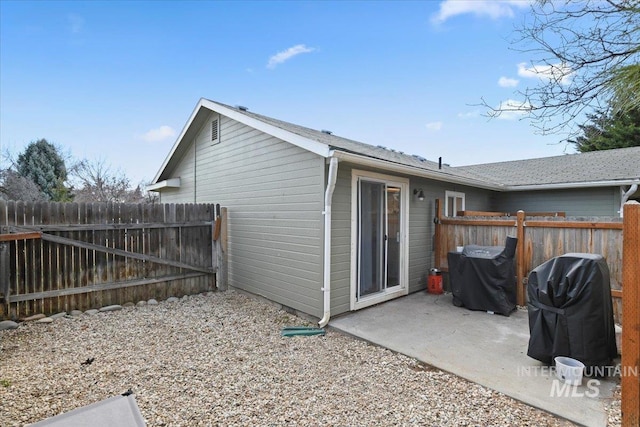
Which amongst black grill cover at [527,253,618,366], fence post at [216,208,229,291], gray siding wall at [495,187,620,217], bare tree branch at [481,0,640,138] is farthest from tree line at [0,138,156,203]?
black grill cover at [527,253,618,366]

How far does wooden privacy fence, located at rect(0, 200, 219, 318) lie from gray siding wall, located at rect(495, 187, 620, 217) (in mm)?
8769

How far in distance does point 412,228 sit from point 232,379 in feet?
14.0

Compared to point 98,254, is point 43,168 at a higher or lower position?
higher

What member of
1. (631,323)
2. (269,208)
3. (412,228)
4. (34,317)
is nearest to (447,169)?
(412,228)

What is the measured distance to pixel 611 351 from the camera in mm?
3131

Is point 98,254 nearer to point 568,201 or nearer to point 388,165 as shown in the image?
point 388,165

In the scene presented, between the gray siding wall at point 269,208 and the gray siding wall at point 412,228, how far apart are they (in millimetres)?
245

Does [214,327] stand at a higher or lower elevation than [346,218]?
lower

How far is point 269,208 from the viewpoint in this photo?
18.7ft

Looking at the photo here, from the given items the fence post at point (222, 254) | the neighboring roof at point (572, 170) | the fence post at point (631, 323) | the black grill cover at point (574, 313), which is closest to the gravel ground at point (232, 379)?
the fence post at point (631, 323)

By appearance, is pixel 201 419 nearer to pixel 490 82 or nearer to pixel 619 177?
pixel 490 82

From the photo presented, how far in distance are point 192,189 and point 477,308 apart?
7.34m

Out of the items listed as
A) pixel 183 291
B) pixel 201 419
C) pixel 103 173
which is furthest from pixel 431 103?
pixel 103 173

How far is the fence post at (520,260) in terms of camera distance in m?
5.32
